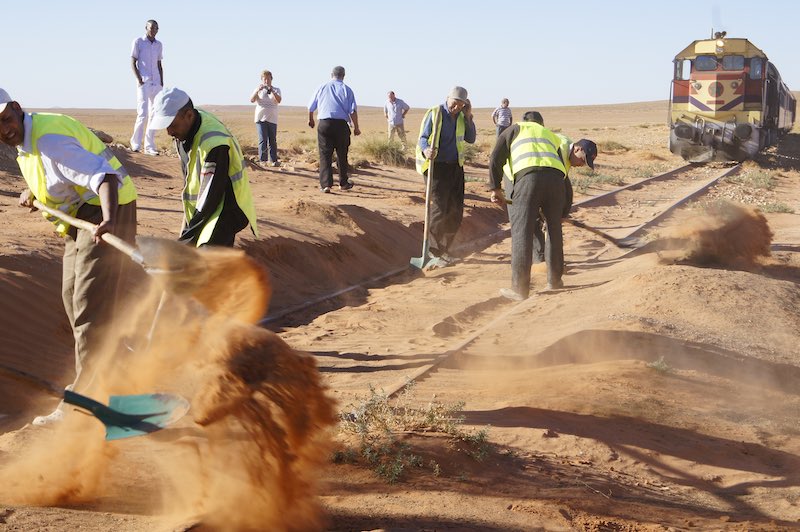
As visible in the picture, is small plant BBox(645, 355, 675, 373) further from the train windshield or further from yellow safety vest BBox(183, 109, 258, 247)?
the train windshield

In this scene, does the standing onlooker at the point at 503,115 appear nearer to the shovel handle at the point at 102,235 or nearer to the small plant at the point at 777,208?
the small plant at the point at 777,208

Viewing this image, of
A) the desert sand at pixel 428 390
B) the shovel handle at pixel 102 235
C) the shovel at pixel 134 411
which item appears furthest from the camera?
the shovel handle at pixel 102 235

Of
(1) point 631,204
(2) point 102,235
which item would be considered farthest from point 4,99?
(1) point 631,204

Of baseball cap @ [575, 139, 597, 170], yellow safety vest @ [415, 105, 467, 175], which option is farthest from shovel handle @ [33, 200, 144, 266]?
yellow safety vest @ [415, 105, 467, 175]

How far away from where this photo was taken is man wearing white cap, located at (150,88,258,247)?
540 cm

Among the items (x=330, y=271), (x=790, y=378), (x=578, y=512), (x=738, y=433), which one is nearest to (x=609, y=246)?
(x=330, y=271)

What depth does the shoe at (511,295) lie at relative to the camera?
977cm

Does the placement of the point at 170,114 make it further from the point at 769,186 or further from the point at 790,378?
the point at 769,186

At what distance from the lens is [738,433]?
21.0ft

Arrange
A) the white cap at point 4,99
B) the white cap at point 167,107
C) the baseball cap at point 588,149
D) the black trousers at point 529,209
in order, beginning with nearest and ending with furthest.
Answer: the white cap at point 4,99
the white cap at point 167,107
the baseball cap at point 588,149
the black trousers at point 529,209

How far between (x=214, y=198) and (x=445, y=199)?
6.16 meters

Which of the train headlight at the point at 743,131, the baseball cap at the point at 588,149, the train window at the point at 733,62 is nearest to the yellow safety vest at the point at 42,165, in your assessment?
the baseball cap at the point at 588,149

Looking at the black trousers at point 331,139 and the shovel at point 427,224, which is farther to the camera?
the black trousers at point 331,139

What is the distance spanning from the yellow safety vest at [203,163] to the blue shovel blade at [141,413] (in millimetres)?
1344
